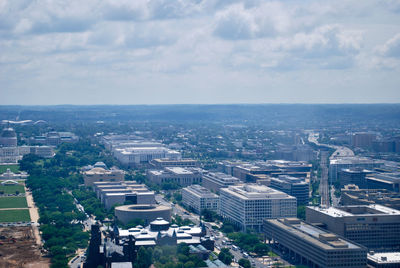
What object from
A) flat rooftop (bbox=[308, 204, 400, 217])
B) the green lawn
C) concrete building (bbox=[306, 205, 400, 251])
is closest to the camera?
concrete building (bbox=[306, 205, 400, 251])

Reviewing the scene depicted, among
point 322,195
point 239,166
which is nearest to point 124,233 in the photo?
point 322,195

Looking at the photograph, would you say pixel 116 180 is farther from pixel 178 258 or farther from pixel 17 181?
pixel 178 258

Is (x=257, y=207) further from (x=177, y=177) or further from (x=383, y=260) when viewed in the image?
(x=177, y=177)

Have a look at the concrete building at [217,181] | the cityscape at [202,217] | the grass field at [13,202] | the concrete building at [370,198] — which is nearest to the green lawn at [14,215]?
the cityscape at [202,217]

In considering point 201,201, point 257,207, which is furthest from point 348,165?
point 257,207

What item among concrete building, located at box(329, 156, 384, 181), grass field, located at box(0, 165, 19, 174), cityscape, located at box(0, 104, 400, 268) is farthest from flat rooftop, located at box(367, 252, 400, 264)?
grass field, located at box(0, 165, 19, 174)

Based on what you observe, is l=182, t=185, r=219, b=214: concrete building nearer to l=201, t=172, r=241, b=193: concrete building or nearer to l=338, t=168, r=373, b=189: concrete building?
l=201, t=172, r=241, b=193: concrete building

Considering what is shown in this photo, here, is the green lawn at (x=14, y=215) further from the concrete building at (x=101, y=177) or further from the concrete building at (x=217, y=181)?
the concrete building at (x=217, y=181)
